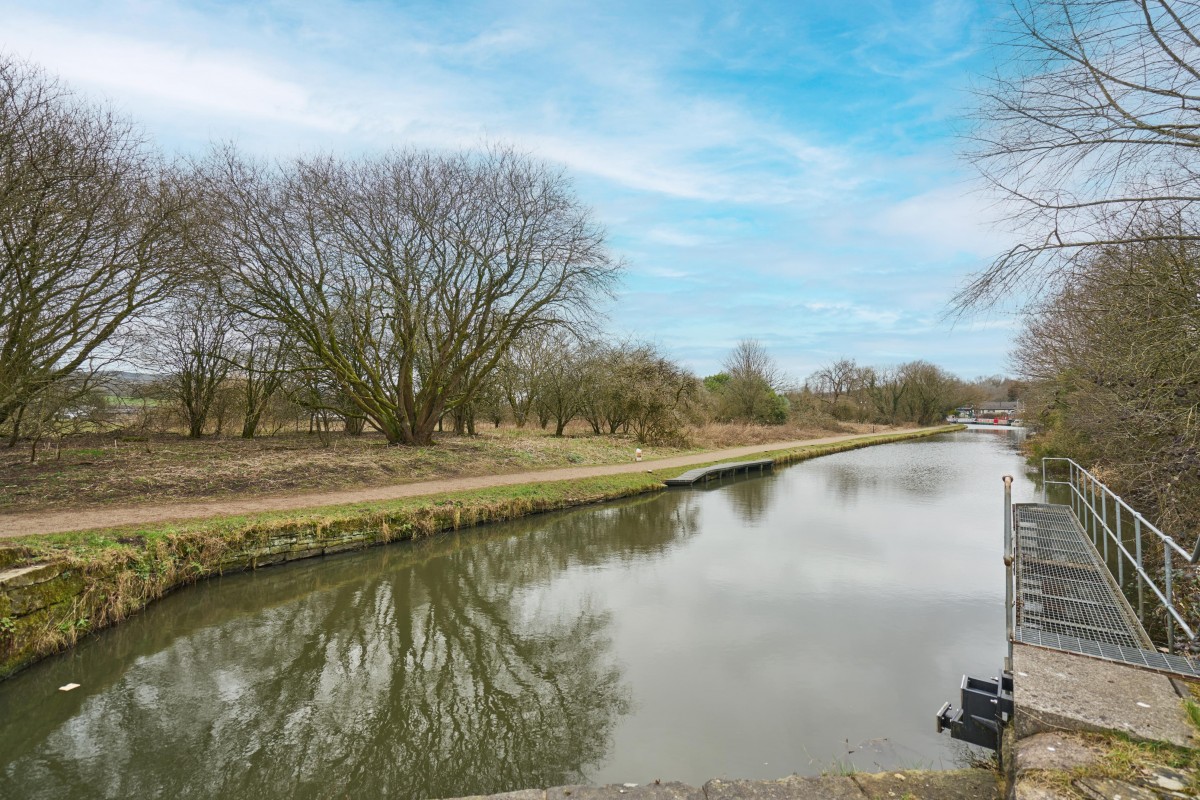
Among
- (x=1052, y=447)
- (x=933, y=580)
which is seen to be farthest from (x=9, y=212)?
(x=1052, y=447)

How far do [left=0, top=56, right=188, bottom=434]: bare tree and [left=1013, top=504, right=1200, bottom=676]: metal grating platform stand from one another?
1277 cm

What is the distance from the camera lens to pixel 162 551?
8.32 meters

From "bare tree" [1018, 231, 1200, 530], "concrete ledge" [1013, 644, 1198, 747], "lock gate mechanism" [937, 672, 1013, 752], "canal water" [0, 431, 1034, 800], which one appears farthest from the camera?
"bare tree" [1018, 231, 1200, 530]

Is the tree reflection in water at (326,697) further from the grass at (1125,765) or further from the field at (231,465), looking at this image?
the field at (231,465)

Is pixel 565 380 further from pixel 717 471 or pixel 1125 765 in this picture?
pixel 1125 765

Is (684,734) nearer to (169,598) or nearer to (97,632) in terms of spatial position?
(97,632)

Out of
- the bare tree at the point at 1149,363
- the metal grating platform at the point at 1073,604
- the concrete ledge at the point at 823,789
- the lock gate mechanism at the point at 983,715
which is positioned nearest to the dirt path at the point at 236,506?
the concrete ledge at the point at 823,789

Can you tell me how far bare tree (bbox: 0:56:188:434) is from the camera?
8.98m

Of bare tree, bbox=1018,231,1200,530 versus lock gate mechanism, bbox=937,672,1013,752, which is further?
bare tree, bbox=1018,231,1200,530

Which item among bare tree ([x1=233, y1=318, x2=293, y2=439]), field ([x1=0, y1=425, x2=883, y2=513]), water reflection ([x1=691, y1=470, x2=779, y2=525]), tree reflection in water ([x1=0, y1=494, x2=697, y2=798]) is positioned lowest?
tree reflection in water ([x1=0, y1=494, x2=697, y2=798])

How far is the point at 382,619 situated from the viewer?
7816mm

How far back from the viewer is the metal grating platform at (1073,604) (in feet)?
13.6

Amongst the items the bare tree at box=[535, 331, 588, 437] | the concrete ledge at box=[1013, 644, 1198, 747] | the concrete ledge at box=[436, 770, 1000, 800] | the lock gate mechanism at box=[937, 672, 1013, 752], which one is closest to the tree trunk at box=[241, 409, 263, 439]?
the bare tree at box=[535, 331, 588, 437]

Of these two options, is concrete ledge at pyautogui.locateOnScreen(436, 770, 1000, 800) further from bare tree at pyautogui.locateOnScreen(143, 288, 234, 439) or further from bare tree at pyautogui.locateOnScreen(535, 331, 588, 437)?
bare tree at pyautogui.locateOnScreen(535, 331, 588, 437)
